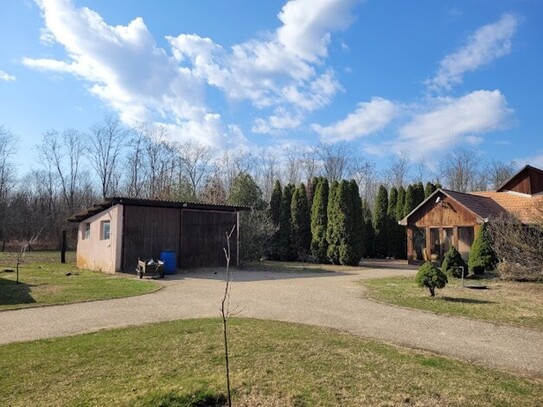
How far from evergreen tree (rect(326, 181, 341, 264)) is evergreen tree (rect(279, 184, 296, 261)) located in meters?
3.78

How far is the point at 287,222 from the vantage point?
28.9m

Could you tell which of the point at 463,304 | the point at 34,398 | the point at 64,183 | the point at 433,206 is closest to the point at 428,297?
the point at 463,304

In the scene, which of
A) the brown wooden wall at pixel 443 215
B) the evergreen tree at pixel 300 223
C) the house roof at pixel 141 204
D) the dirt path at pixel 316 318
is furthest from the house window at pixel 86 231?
the brown wooden wall at pixel 443 215

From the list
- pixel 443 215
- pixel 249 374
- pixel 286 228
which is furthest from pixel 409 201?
pixel 249 374

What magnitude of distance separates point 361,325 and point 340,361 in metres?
2.59

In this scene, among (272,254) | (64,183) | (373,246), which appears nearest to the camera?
(272,254)

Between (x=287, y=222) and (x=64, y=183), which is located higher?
(x=64, y=183)

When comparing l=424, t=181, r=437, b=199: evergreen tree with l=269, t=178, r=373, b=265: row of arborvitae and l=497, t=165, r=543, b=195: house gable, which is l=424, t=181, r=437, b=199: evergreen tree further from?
l=497, t=165, r=543, b=195: house gable

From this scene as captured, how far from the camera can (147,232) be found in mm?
17594

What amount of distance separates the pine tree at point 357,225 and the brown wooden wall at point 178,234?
25.1ft

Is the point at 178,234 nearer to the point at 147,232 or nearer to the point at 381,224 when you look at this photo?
the point at 147,232

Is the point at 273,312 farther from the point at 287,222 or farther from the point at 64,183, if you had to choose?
the point at 64,183

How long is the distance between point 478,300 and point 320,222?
15.9m

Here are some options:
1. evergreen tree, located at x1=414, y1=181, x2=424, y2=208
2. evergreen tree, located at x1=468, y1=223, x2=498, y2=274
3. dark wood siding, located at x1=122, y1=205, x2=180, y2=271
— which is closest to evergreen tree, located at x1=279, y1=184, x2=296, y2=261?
evergreen tree, located at x1=414, y1=181, x2=424, y2=208
